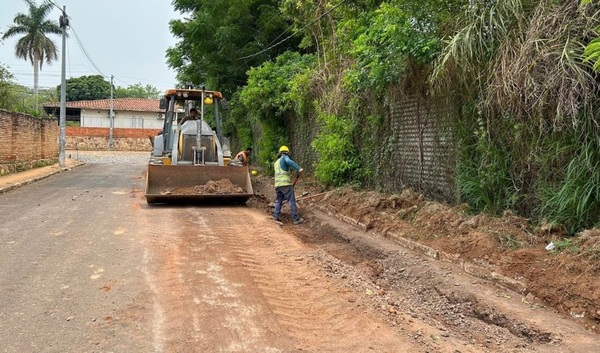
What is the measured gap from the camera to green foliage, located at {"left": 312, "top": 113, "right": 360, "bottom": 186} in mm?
11281

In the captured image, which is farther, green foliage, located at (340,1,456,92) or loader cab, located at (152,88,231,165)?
loader cab, located at (152,88,231,165)

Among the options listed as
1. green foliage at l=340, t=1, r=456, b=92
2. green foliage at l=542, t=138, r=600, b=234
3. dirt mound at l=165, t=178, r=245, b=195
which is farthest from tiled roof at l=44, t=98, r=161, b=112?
green foliage at l=542, t=138, r=600, b=234

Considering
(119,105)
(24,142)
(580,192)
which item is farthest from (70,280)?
(119,105)

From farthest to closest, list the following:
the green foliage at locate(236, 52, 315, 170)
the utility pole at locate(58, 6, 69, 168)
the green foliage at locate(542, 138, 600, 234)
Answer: the utility pole at locate(58, 6, 69, 168) < the green foliage at locate(236, 52, 315, 170) < the green foliage at locate(542, 138, 600, 234)

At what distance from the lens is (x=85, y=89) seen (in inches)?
2982

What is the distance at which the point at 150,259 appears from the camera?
21.1 feet

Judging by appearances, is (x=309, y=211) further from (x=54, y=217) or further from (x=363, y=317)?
(x=363, y=317)

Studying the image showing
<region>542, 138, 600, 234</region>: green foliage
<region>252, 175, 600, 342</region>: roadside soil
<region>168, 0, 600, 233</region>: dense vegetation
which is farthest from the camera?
<region>168, 0, 600, 233</region>: dense vegetation

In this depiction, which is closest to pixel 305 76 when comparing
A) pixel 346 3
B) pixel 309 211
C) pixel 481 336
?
pixel 346 3

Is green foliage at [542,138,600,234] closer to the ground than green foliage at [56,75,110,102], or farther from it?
closer to the ground

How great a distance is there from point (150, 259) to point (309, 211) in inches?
195

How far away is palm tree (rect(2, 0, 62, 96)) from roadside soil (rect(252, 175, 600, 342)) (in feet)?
194

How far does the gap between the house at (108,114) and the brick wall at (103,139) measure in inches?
256

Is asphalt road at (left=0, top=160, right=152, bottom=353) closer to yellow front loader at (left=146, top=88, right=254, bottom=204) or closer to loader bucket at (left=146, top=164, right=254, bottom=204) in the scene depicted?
loader bucket at (left=146, top=164, right=254, bottom=204)
